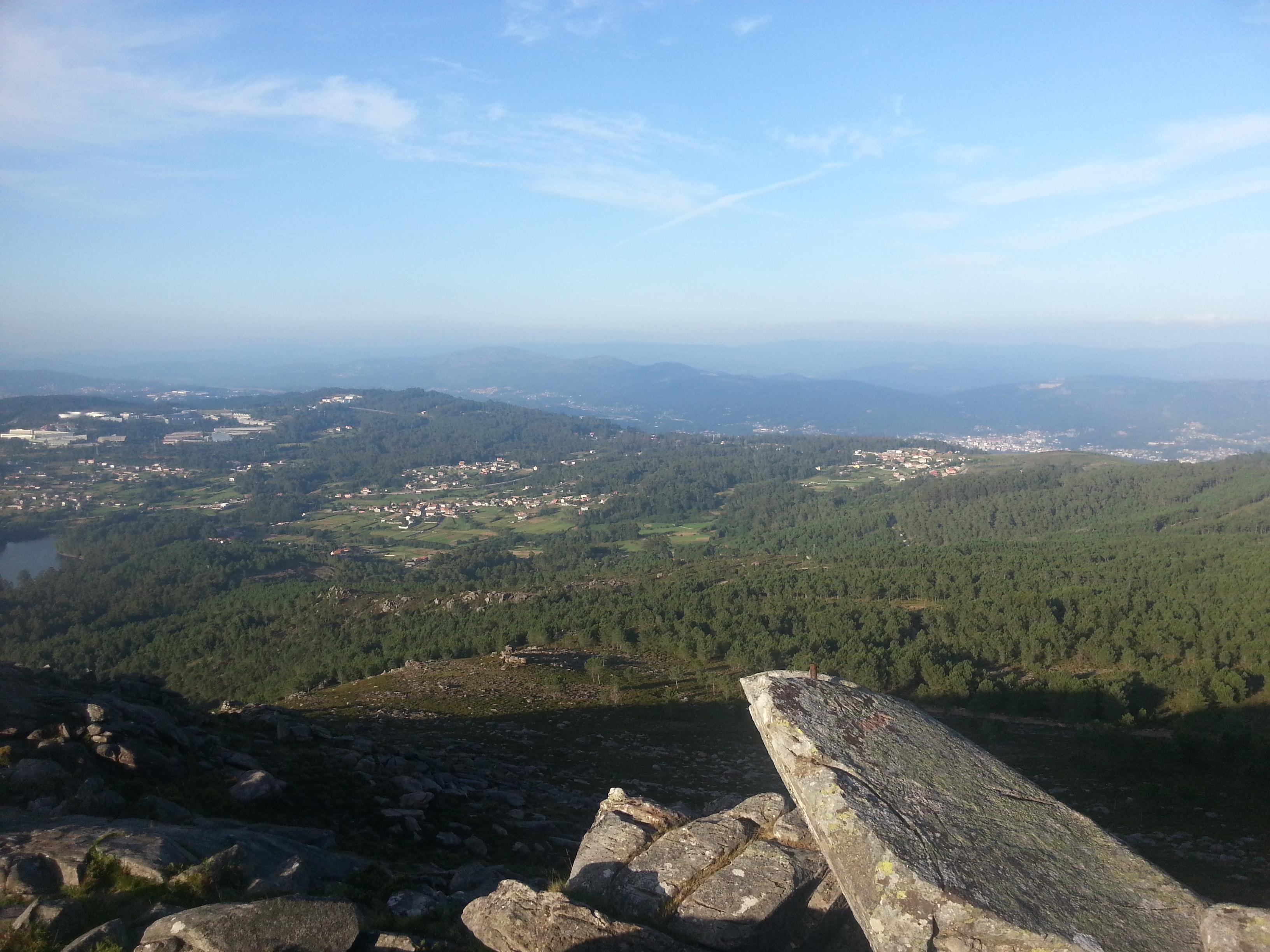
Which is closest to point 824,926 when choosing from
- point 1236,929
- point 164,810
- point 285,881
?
point 1236,929

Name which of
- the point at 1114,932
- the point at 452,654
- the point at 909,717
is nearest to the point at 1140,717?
the point at 909,717

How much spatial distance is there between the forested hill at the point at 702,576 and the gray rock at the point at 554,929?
27665 millimetres

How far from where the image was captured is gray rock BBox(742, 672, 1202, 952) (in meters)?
6.73

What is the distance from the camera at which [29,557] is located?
9275cm

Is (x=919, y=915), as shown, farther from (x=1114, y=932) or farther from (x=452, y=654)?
(x=452, y=654)

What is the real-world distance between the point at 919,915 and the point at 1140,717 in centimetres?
2760

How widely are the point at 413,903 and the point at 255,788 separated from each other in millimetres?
6928

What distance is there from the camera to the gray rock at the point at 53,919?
23.6 ft

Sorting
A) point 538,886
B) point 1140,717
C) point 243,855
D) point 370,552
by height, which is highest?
point 243,855

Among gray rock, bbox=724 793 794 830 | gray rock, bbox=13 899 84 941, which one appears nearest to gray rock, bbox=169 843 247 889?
gray rock, bbox=13 899 84 941

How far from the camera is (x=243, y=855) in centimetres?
916

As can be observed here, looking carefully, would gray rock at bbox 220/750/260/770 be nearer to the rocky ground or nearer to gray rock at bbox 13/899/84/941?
the rocky ground

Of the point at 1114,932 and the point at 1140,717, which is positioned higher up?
the point at 1114,932

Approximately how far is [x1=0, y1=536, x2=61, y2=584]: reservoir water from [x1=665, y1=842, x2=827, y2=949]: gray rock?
10082 centimetres
